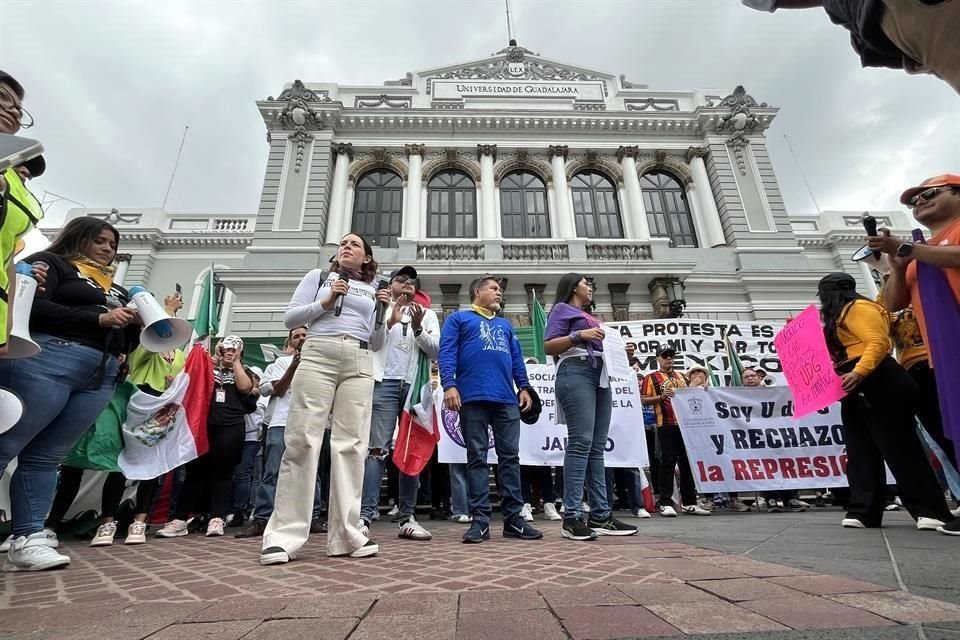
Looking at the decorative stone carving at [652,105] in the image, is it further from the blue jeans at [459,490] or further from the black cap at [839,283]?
the blue jeans at [459,490]

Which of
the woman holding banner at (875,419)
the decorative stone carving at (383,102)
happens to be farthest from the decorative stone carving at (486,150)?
the woman holding banner at (875,419)

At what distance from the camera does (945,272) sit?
1927mm

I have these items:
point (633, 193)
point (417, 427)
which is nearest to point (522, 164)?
point (633, 193)

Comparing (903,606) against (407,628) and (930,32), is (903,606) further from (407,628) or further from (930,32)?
(930,32)

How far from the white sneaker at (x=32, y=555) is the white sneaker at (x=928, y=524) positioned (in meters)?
4.68

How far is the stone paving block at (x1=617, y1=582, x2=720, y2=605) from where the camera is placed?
1.41 m

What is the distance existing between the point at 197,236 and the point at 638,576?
2098 cm

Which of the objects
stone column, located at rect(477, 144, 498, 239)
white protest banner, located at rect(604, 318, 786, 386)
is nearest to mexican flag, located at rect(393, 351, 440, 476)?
white protest banner, located at rect(604, 318, 786, 386)

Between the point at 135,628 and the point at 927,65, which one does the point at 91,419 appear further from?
the point at 927,65

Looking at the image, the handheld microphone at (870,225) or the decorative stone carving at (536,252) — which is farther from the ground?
the decorative stone carving at (536,252)

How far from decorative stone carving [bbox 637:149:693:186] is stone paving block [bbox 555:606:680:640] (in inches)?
648

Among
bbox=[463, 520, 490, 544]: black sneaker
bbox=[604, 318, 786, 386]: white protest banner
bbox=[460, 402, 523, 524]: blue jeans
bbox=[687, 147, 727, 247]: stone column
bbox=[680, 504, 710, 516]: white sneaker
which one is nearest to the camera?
bbox=[463, 520, 490, 544]: black sneaker

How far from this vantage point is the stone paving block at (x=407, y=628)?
1.17 meters

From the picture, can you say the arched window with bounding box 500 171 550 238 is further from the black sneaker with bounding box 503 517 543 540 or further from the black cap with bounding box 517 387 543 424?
the black sneaker with bounding box 503 517 543 540
